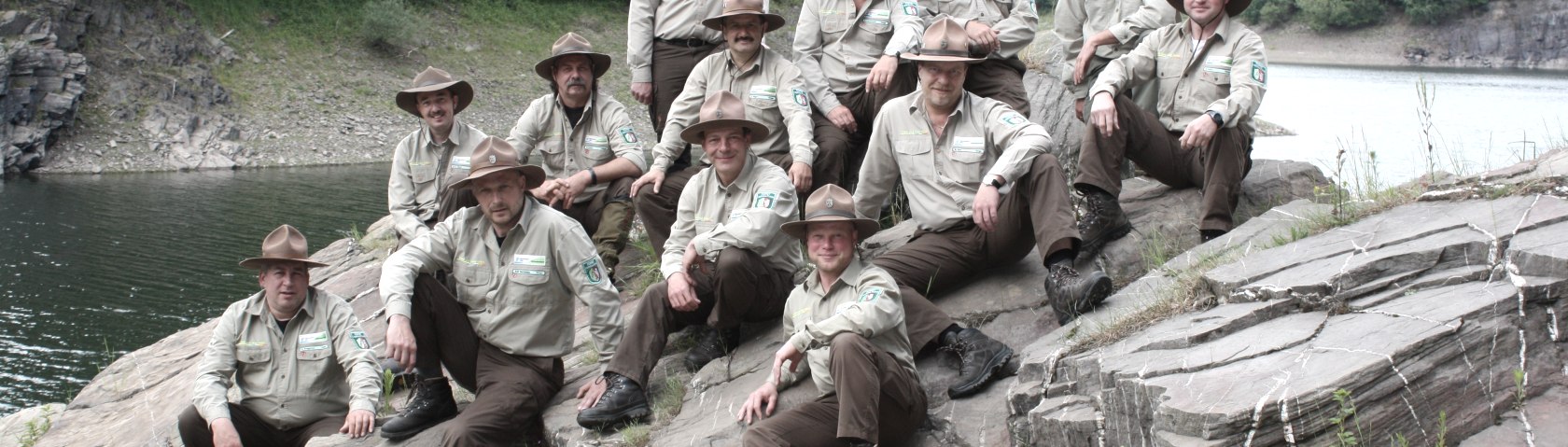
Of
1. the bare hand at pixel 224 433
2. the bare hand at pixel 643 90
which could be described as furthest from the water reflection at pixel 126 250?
the bare hand at pixel 643 90

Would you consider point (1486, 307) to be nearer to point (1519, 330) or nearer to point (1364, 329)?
point (1519, 330)

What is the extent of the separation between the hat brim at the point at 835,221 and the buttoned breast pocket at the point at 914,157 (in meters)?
0.79

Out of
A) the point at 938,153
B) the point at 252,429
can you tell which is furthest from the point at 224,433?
the point at 938,153

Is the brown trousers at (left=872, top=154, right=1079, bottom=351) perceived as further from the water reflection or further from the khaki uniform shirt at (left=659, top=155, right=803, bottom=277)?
the water reflection

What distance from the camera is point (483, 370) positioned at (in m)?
6.44

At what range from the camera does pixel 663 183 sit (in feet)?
25.4

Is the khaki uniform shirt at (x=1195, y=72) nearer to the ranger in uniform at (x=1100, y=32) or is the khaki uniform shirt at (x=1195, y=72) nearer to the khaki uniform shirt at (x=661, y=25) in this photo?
the ranger in uniform at (x=1100, y=32)

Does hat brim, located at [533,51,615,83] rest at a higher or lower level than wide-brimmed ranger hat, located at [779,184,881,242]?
higher

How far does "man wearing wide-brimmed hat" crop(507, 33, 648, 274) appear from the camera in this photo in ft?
26.9

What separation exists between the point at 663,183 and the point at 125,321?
28.9 ft

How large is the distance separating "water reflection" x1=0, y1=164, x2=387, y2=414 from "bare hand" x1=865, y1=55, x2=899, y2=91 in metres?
8.21

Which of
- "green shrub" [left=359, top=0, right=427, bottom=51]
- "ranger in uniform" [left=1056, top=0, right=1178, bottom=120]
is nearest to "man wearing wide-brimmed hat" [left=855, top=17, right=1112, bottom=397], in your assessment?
"ranger in uniform" [left=1056, top=0, right=1178, bottom=120]

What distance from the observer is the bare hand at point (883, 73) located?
746 centimetres

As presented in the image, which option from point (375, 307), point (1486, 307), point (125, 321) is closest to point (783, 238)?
point (1486, 307)
